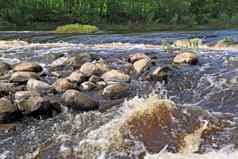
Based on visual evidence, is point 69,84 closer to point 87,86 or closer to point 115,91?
point 87,86

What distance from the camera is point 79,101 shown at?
10.1 metres

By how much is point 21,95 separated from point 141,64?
343cm

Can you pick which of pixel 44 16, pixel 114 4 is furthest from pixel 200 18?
pixel 44 16

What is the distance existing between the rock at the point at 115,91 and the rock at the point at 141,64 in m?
1.60

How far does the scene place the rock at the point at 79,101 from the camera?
1009 centimetres

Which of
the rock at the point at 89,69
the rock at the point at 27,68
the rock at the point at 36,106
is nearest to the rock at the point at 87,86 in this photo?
the rock at the point at 89,69

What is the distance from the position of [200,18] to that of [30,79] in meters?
53.8

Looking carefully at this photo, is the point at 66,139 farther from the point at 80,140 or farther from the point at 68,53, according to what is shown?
the point at 68,53

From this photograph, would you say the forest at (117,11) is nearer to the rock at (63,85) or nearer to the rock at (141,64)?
the rock at (141,64)

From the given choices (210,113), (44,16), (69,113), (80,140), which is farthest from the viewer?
(44,16)

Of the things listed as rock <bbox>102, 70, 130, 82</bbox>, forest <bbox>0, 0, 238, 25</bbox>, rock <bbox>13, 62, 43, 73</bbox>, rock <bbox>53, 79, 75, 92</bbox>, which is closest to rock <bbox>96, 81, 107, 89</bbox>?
rock <bbox>102, 70, 130, 82</bbox>

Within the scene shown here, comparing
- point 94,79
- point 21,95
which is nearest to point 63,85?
point 94,79

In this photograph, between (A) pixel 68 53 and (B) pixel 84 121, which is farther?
(A) pixel 68 53

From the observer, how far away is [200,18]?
63688 mm
